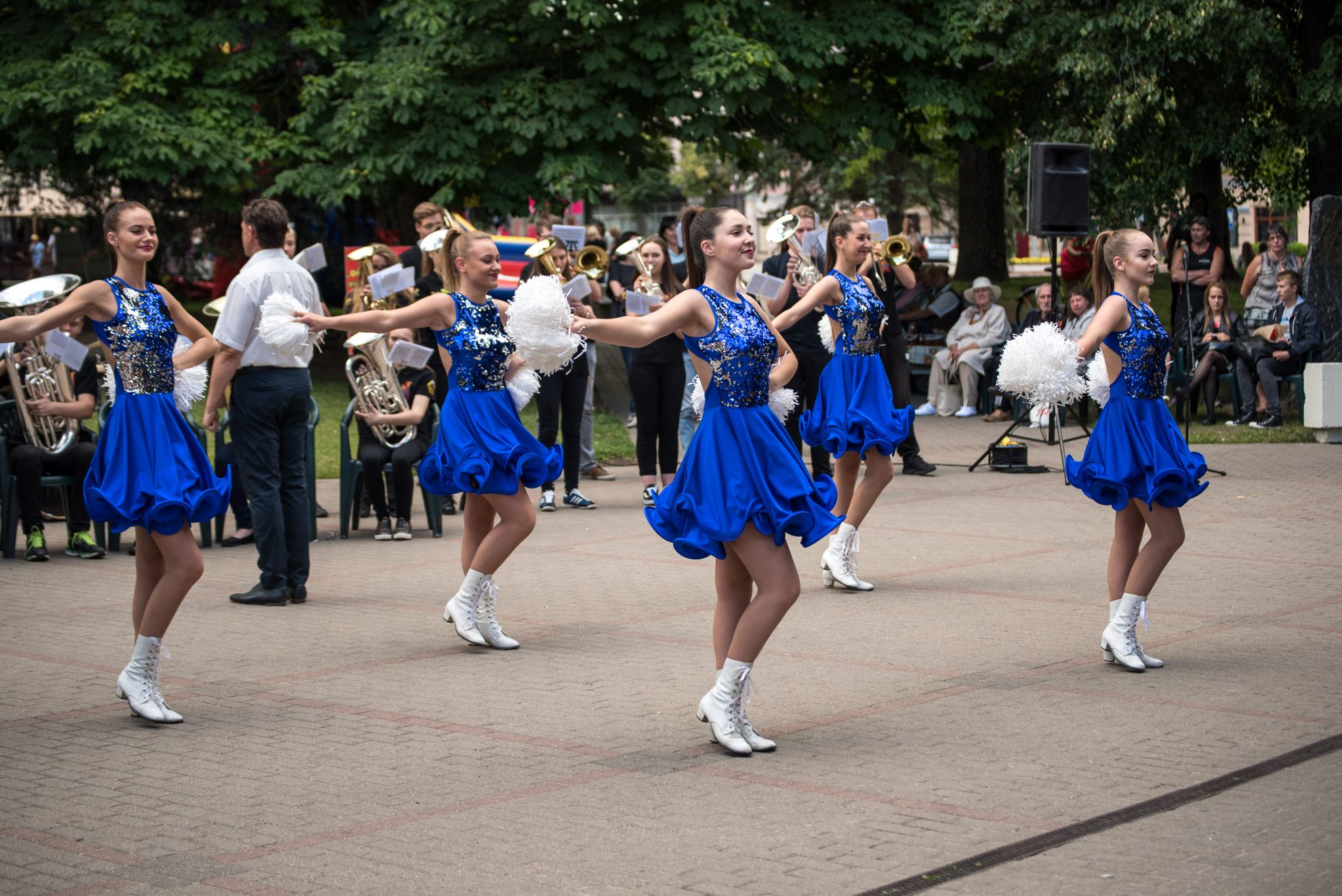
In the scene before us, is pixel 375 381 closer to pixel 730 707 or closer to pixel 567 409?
pixel 567 409

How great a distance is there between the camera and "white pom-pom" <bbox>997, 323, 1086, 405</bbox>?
293 inches

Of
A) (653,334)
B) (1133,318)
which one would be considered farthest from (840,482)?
(653,334)

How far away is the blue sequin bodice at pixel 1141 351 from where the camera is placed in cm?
717

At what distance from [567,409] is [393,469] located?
1.91m

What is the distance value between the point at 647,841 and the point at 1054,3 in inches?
677

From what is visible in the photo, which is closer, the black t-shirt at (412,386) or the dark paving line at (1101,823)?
the dark paving line at (1101,823)

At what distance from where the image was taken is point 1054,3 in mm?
19797

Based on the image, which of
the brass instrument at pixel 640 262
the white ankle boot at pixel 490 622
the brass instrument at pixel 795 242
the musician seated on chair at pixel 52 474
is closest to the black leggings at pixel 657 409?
the brass instrument at pixel 640 262

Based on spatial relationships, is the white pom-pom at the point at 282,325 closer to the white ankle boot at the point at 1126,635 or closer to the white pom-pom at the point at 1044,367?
the white pom-pom at the point at 1044,367

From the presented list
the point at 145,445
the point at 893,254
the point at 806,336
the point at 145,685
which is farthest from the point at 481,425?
the point at 893,254

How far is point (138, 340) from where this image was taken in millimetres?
6668

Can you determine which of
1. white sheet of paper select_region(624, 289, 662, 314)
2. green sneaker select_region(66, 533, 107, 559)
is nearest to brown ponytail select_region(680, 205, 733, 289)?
white sheet of paper select_region(624, 289, 662, 314)

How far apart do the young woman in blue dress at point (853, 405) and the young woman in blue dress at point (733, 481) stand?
3.09 metres

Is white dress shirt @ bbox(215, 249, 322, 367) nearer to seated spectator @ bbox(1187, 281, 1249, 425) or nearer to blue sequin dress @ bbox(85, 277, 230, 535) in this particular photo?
blue sequin dress @ bbox(85, 277, 230, 535)
